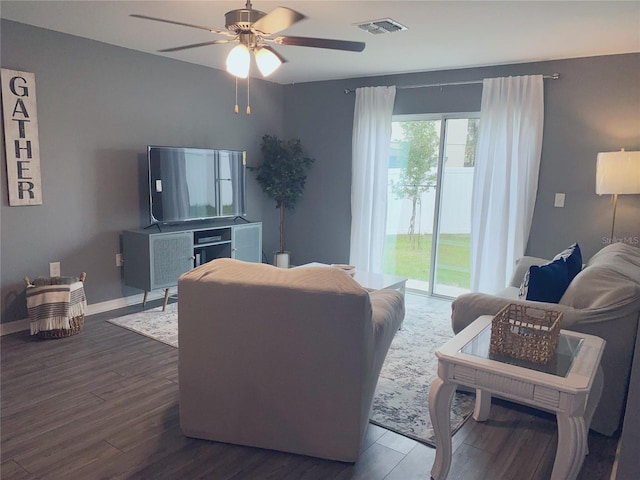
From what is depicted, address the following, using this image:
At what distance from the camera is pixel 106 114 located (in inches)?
162

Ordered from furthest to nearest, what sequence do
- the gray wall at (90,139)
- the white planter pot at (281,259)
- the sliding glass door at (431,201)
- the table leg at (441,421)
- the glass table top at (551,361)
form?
the white planter pot at (281,259) → the sliding glass door at (431,201) → the gray wall at (90,139) → the table leg at (441,421) → the glass table top at (551,361)

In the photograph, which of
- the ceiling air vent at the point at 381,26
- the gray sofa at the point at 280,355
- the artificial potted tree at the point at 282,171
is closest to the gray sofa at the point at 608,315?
the gray sofa at the point at 280,355

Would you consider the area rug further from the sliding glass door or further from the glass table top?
the glass table top

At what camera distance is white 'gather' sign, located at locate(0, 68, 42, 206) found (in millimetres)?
3455

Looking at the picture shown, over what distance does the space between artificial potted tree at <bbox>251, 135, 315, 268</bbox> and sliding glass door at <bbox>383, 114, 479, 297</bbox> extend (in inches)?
44.0

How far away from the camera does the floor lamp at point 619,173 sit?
3.50m

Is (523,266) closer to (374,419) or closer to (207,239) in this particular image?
(374,419)

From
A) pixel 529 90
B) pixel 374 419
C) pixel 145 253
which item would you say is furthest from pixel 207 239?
pixel 529 90

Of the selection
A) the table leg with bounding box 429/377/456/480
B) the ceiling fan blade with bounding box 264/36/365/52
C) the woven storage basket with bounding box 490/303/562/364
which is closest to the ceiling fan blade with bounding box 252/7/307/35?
the ceiling fan blade with bounding box 264/36/365/52

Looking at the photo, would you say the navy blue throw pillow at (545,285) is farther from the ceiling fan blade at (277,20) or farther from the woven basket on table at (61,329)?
the woven basket on table at (61,329)

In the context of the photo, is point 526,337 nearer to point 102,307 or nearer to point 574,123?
point 574,123

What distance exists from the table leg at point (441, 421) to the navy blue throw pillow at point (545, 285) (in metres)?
0.97

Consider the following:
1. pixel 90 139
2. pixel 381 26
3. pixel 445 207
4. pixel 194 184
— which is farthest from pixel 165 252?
pixel 445 207

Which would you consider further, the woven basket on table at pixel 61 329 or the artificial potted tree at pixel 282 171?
the artificial potted tree at pixel 282 171
